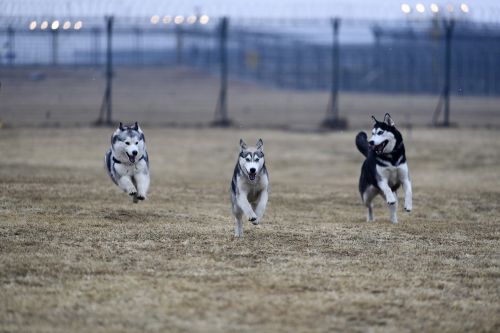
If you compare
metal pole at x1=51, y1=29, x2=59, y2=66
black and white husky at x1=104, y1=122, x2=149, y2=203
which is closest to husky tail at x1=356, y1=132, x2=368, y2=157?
black and white husky at x1=104, y1=122, x2=149, y2=203

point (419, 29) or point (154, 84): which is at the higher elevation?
point (419, 29)

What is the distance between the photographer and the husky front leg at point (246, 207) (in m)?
9.67

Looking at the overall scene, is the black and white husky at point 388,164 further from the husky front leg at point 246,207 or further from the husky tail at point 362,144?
the husky front leg at point 246,207

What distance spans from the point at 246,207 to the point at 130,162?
2276 mm

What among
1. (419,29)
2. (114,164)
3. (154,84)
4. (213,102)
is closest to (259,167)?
(114,164)

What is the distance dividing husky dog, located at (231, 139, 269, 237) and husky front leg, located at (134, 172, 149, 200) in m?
1.79

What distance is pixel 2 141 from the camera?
23.6 metres

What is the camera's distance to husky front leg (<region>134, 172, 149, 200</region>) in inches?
450

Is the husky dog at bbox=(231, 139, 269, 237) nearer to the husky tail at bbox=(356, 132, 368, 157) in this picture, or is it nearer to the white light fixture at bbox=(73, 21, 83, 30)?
the husky tail at bbox=(356, 132, 368, 157)

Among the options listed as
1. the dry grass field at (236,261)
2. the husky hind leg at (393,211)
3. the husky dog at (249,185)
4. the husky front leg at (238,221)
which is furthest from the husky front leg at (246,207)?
the husky hind leg at (393,211)

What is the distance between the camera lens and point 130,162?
1141 centimetres

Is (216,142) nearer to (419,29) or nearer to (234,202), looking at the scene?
(419,29)

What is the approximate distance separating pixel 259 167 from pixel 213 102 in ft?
88.3

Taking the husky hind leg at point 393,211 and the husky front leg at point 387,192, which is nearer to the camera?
the husky front leg at point 387,192
